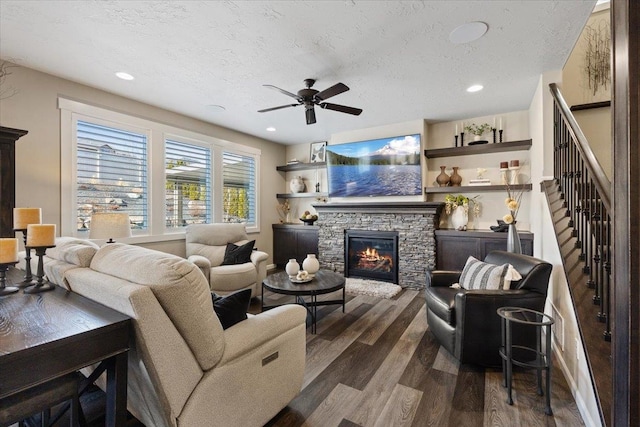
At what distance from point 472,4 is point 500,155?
293 cm

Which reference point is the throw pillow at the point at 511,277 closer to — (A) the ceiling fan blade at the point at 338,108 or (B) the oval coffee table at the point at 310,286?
(B) the oval coffee table at the point at 310,286

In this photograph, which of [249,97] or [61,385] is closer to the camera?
[61,385]

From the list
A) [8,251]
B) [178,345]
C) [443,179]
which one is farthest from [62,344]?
[443,179]

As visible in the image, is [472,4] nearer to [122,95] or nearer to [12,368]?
[12,368]

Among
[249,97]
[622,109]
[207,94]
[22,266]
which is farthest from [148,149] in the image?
[622,109]

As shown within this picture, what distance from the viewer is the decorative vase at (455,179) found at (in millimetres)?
4578

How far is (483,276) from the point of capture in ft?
8.12

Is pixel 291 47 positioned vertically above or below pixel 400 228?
above

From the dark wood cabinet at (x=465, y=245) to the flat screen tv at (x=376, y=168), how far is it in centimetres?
86

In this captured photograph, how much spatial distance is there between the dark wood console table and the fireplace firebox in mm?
4113

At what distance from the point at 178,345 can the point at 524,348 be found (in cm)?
214

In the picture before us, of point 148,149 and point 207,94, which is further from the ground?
point 207,94

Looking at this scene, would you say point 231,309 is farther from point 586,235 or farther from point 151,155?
point 151,155

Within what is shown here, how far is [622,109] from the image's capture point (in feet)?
3.06
